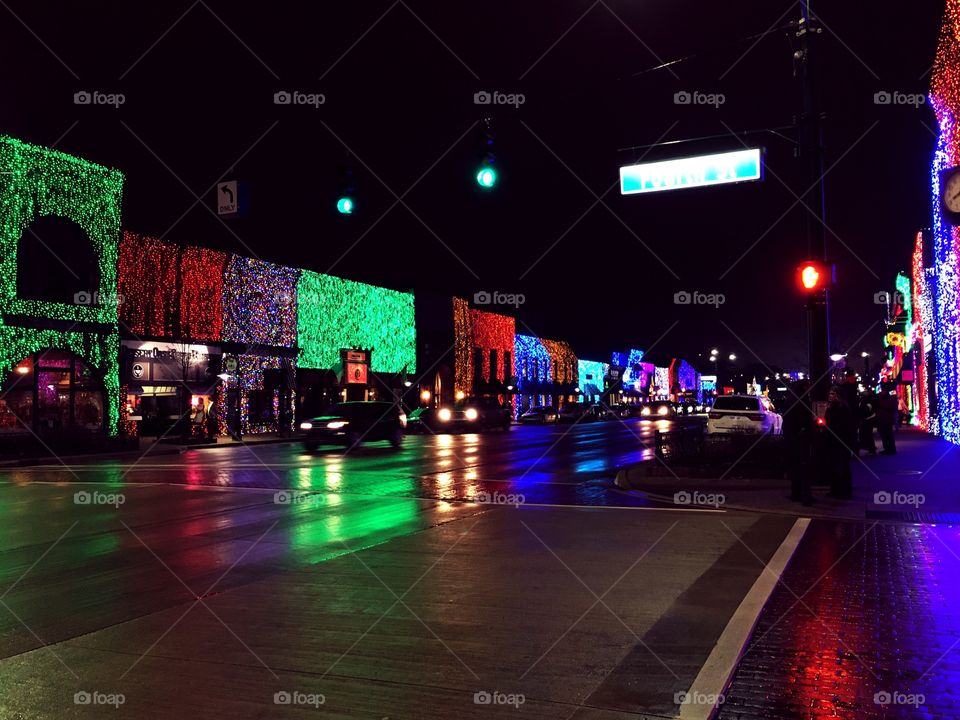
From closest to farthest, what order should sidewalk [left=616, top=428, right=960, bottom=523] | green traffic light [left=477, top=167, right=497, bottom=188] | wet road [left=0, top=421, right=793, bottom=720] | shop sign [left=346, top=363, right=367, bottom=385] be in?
wet road [left=0, top=421, right=793, bottom=720], sidewalk [left=616, top=428, right=960, bottom=523], green traffic light [left=477, top=167, right=497, bottom=188], shop sign [left=346, top=363, right=367, bottom=385]

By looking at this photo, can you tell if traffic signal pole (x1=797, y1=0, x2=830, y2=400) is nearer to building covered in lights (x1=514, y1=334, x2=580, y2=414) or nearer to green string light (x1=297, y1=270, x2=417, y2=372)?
green string light (x1=297, y1=270, x2=417, y2=372)

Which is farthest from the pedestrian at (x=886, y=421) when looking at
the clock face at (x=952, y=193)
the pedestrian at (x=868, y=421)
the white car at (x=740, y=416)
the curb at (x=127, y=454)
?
the curb at (x=127, y=454)

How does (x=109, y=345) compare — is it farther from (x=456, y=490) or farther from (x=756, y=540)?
(x=756, y=540)

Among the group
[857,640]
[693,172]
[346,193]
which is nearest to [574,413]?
[693,172]

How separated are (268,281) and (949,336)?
94.7 ft

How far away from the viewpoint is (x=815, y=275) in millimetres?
14898

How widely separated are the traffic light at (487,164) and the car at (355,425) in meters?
14.9

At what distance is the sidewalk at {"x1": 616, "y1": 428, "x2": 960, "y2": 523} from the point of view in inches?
509

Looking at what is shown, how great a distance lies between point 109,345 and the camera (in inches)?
1289

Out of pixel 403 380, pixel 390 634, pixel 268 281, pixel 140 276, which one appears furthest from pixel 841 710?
pixel 403 380

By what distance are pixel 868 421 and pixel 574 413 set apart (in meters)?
38.0

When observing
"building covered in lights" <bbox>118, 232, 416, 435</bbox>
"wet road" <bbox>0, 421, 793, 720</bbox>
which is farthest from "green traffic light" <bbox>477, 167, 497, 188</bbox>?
"building covered in lights" <bbox>118, 232, 416, 435</bbox>

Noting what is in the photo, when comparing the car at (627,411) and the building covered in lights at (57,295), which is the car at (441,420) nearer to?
the building covered in lights at (57,295)

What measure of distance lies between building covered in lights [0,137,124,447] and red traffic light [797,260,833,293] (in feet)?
75.9
